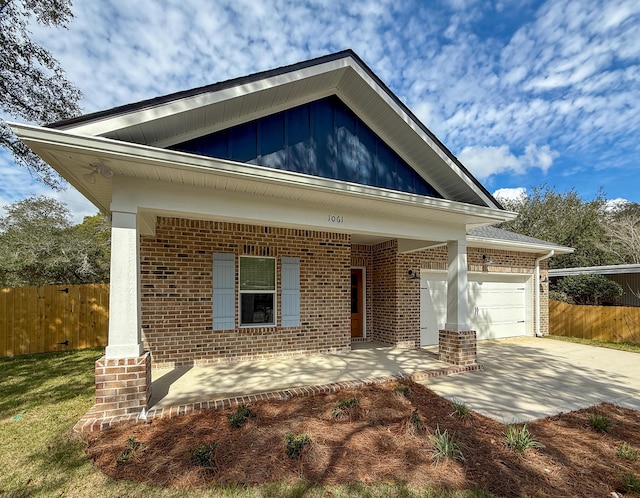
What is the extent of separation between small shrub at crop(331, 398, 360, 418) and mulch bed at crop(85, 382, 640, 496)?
0.12 ft

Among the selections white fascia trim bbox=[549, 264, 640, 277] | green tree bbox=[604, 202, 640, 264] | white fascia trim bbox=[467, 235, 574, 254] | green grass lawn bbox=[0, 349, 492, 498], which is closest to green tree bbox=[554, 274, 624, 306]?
white fascia trim bbox=[549, 264, 640, 277]

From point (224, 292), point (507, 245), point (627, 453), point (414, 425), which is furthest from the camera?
point (507, 245)

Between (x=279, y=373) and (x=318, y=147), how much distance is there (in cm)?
421

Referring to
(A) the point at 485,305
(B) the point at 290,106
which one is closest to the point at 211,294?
(B) the point at 290,106

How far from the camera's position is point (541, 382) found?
584cm

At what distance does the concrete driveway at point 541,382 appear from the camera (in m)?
4.69

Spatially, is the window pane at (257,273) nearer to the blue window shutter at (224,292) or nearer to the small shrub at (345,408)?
the blue window shutter at (224,292)

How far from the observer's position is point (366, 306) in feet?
30.8

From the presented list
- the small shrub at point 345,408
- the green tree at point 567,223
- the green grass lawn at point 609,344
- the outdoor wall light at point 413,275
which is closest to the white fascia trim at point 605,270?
the green grass lawn at point 609,344

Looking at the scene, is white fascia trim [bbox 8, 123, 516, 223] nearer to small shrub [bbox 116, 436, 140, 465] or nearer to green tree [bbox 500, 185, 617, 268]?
small shrub [bbox 116, 436, 140, 465]

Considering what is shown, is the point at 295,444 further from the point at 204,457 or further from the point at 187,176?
the point at 187,176

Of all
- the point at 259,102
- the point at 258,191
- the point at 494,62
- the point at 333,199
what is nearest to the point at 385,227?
the point at 333,199

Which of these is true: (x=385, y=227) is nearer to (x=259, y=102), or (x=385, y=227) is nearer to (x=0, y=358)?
(x=259, y=102)

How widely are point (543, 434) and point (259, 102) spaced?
19.5ft
